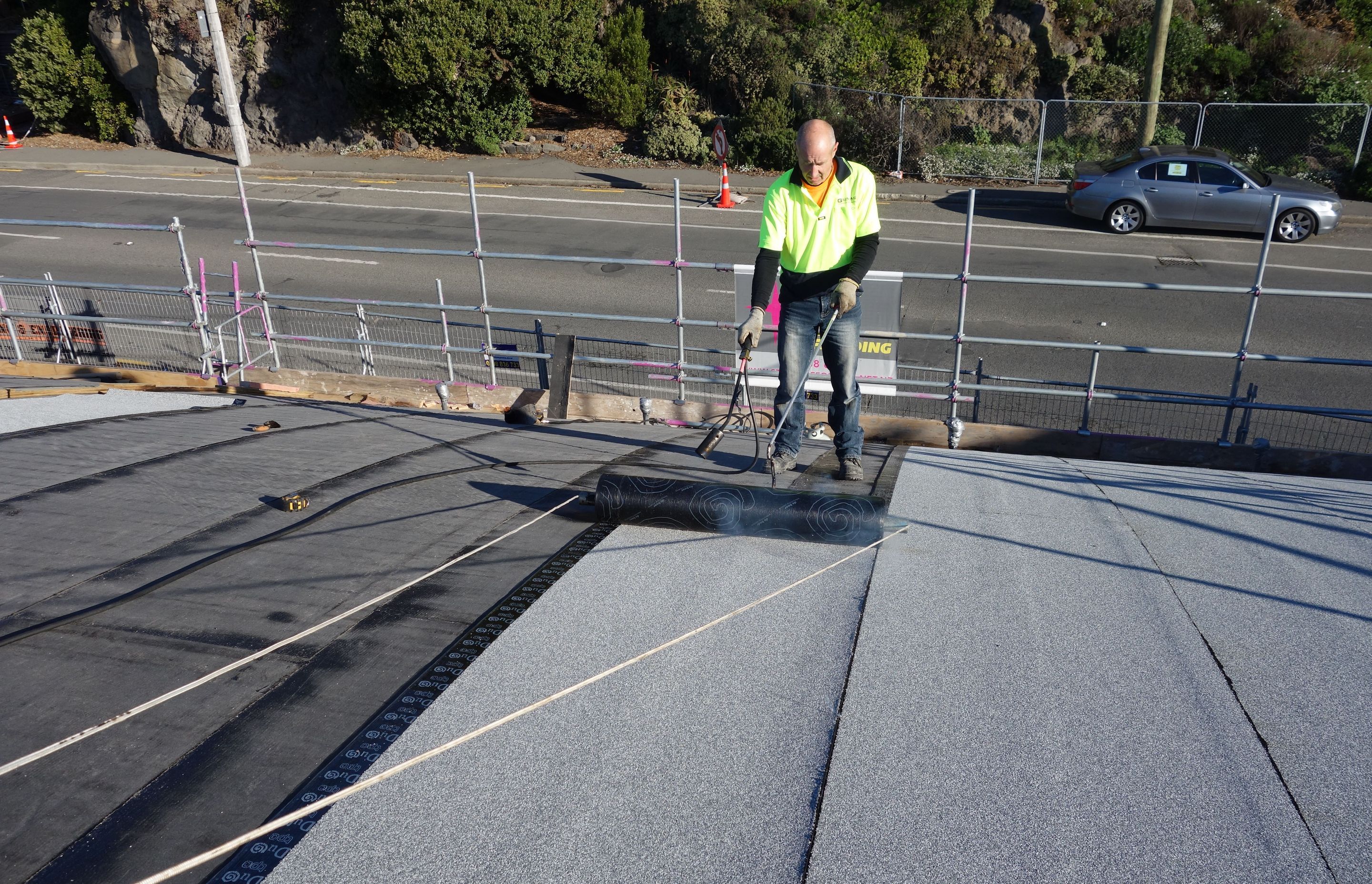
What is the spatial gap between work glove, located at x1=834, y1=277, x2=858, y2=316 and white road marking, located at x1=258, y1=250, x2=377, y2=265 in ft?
45.1

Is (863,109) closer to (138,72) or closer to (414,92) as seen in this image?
(414,92)

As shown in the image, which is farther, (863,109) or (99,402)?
(863,109)

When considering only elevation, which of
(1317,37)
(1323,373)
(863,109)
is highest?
(1317,37)

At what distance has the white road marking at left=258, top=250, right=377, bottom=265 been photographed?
56.1 ft

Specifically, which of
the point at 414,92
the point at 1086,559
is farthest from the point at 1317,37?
the point at 1086,559

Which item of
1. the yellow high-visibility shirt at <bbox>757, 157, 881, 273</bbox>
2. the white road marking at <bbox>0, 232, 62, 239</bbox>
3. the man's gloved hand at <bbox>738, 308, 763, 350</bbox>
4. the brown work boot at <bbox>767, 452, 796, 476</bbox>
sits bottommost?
the white road marking at <bbox>0, 232, 62, 239</bbox>

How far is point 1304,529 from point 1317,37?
907 inches

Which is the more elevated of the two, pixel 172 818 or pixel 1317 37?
pixel 1317 37

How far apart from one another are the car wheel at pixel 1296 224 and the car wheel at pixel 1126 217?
223 centimetres

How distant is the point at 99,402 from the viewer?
7.62 m

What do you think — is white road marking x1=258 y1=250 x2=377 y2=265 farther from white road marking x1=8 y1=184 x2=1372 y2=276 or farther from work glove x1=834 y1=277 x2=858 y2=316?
work glove x1=834 y1=277 x2=858 y2=316

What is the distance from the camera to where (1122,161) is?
1780 centimetres

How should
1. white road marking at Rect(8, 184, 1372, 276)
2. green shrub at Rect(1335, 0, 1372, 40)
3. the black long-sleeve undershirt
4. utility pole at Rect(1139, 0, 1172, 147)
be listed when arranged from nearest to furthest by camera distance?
the black long-sleeve undershirt, white road marking at Rect(8, 184, 1372, 276), utility pole at Rect(1139, 0, 1172, 147), green shrub at Rect(1335, 0, 1372, 40)

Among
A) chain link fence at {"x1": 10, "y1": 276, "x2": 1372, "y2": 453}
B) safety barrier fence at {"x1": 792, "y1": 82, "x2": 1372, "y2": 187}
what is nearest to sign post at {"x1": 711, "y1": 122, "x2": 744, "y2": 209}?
safety barrier fence at {"x1": 792, "y1": 82, "x2": 1372, "y2": 187}
